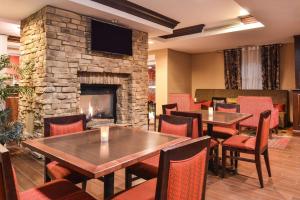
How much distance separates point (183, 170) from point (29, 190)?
1014 millimetres

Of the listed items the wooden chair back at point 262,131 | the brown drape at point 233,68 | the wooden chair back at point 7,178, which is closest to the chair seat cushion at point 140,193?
the wooden chair back at point 7,178

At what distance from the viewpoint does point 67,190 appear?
4.90 feet

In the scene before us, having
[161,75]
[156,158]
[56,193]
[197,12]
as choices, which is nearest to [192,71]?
[161,75]

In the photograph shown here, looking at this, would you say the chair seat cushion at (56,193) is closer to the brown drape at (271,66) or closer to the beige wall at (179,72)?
the beige wall at (179,72)

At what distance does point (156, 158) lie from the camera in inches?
85.1

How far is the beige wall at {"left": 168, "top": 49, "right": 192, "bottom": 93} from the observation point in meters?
7.61

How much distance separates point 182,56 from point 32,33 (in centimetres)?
540

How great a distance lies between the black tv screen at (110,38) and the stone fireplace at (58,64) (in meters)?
0.11

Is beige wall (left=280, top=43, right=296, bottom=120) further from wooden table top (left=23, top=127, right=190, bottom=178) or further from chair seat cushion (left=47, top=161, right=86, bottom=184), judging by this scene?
chair seat cushion (left=47, top=161, right=86, bottom=184)

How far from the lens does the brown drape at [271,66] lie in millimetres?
6707

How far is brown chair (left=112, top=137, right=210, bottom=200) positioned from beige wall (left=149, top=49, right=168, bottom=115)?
621cm

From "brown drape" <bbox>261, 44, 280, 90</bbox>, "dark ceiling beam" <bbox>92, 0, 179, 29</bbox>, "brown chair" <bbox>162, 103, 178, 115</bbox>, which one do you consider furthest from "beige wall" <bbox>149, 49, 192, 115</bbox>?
"brown chair" <bbox>162, 103, 178, 115</bbox>

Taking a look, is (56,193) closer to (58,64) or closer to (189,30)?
(58,64)

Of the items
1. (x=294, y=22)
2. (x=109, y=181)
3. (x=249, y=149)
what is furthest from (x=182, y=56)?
(x=109, y=181)
